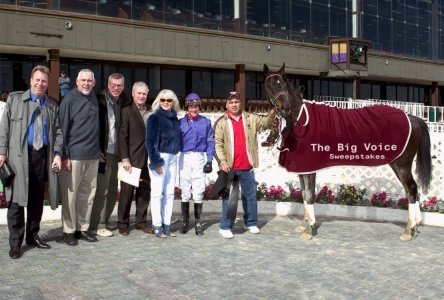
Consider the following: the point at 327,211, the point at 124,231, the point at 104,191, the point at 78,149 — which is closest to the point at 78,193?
the point at 104,191

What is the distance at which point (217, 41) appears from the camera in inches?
1003

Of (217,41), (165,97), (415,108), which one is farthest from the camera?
(415,108)

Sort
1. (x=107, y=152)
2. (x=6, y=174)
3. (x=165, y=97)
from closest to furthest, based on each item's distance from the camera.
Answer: (x=6, y=174) → (x=165, y=97) → (x=107, y=152)

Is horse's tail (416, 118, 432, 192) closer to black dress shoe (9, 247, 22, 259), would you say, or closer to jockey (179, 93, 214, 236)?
jockey (179, 93, 214, 236)

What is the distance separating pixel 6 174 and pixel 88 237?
4.96 feet

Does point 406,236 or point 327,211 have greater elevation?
point 327,211

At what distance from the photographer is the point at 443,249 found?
6801 mm

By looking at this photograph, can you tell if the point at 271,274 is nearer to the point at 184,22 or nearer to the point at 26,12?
the point at 26,12

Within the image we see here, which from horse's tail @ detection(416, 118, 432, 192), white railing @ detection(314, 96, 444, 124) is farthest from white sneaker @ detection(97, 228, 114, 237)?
white railing @ detection(314, 96, 444, 124)

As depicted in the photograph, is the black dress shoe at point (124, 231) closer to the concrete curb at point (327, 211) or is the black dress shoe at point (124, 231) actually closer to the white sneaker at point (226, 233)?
the white sneaker at point (226, 233)

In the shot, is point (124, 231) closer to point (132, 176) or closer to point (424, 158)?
point (132, 176)

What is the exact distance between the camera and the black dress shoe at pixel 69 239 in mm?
6718

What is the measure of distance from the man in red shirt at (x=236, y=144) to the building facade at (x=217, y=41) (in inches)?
596

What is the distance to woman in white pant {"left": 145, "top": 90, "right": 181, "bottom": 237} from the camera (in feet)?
22.7
